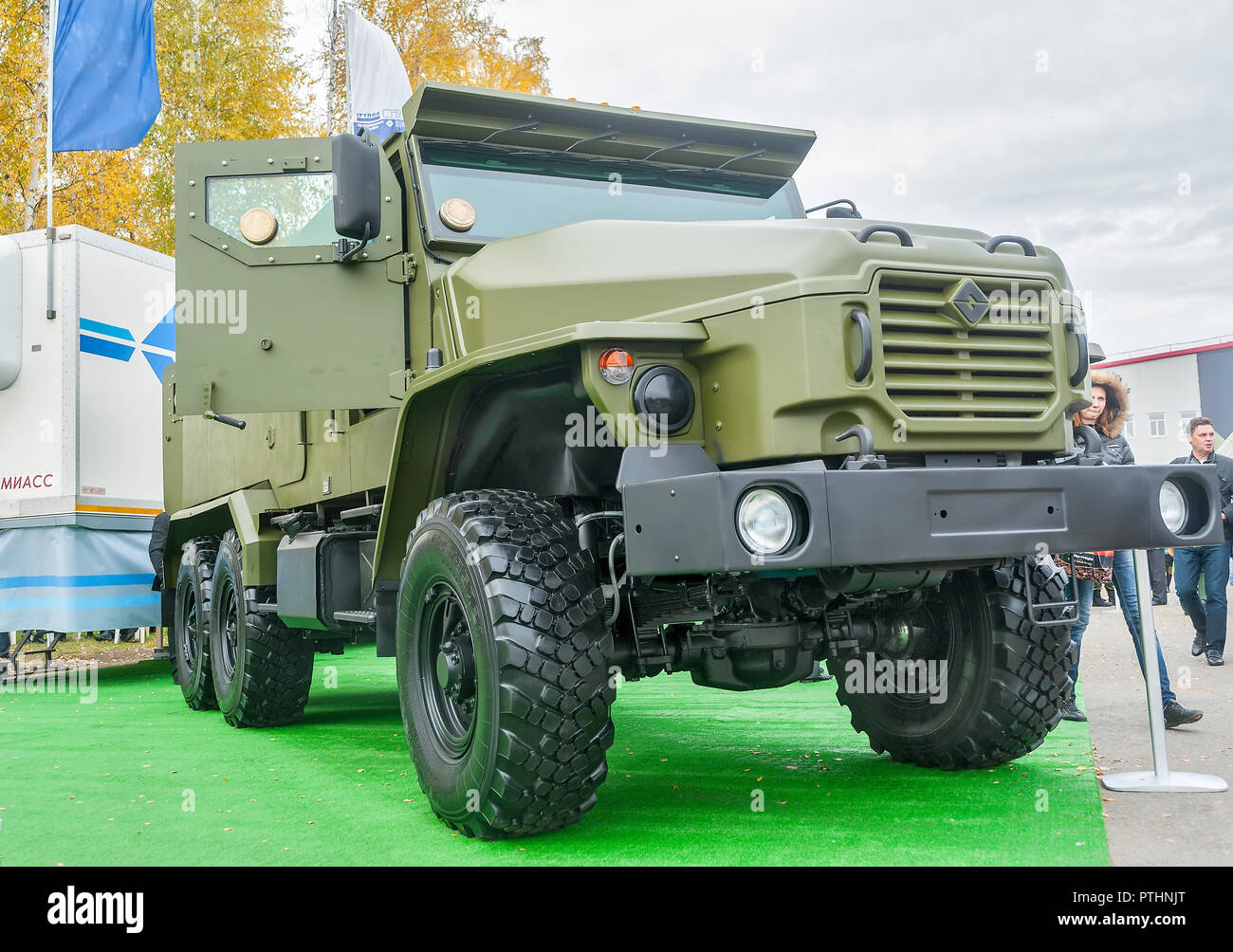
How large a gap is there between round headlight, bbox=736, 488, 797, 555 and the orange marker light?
602mm

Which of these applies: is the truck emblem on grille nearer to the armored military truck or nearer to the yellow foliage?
the armored military truck

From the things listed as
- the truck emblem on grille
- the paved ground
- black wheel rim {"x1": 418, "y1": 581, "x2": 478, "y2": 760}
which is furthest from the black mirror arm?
the paved ground

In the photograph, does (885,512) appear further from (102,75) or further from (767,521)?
(102,75)

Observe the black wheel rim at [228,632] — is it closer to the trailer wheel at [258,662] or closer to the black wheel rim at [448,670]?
the trailer wheel at [258,662]

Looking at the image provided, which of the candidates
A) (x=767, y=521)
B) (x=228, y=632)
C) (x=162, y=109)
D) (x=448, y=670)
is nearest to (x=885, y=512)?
(x=767, y=521)

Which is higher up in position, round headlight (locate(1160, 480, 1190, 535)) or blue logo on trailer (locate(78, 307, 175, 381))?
blue logo on trailer (locate(78, 307, 175, 381))

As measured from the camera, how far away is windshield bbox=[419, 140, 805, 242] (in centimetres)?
501

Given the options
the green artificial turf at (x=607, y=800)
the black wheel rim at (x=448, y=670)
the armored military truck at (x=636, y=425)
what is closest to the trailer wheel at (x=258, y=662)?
the green artificial turf at (x=607, y=800)

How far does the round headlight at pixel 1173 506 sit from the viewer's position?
3.89 meters

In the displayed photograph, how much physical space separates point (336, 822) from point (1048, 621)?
277 centimetres

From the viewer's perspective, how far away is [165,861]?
3836mm

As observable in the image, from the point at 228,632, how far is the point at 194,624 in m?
1.01

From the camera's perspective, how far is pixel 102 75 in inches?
474

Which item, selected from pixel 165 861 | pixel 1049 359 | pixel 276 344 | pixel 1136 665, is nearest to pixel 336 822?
pixel 165 861
